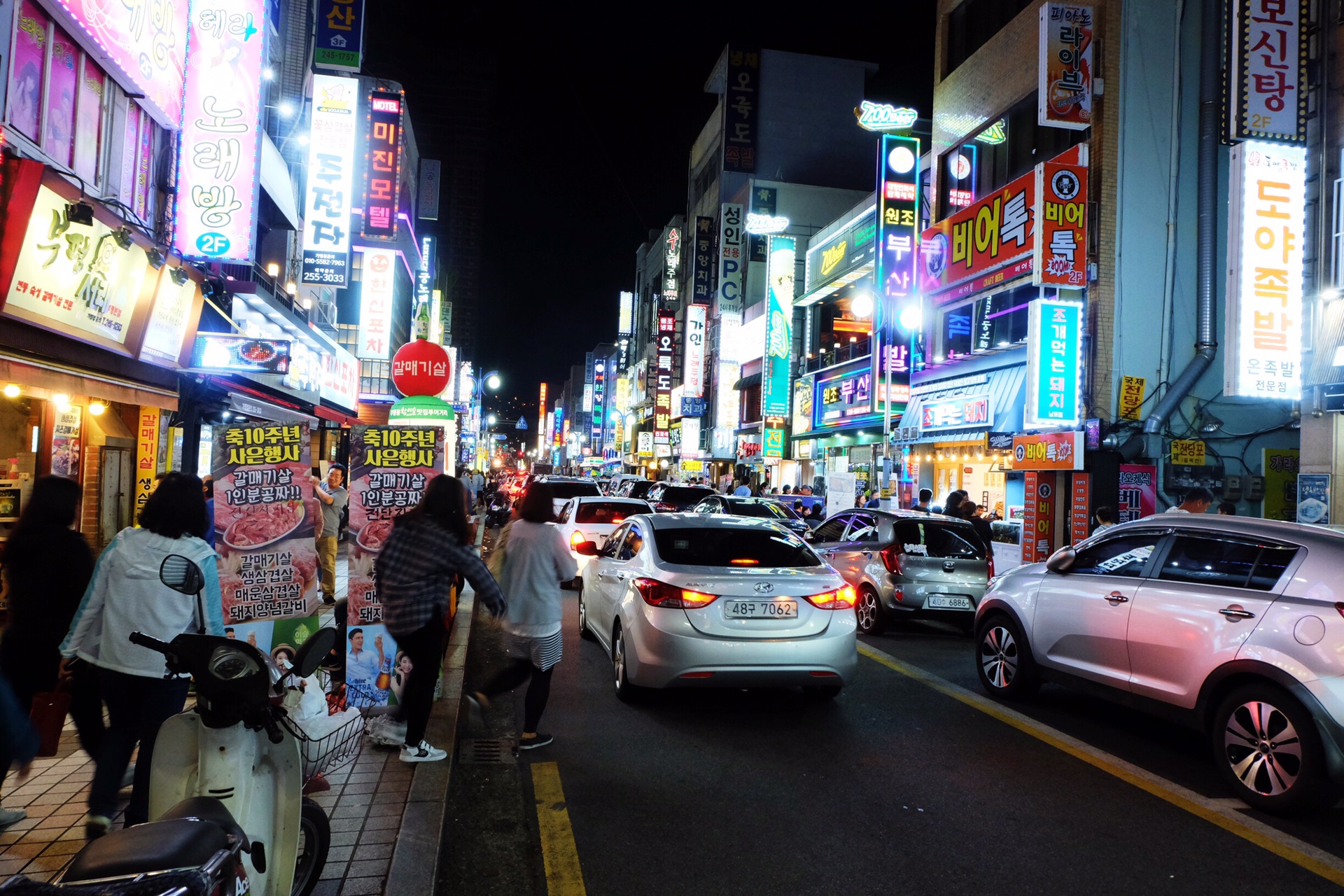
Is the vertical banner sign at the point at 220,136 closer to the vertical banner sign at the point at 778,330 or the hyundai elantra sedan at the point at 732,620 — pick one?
the hyundai elantra sedan at the point at 732,620

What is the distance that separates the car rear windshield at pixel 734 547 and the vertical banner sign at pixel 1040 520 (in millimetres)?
12206

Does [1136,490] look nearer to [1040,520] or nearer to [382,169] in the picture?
[1040,520]

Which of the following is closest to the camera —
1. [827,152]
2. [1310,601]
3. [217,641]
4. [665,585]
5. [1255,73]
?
[217,641]

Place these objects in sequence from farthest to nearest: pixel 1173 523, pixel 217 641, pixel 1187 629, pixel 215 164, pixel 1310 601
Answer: pixel 215 164
pixel 1173 523
pixel 1187 629
pixel 1310 601
pixel 217 641

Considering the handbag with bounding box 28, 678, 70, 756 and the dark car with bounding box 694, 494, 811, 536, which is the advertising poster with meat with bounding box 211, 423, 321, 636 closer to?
the handbag with bounding box 28, 678, 70, 756

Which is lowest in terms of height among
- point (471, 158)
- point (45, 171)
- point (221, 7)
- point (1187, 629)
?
point (1187, 629)

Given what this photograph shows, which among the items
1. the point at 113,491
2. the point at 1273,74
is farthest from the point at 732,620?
the point at 1273,74

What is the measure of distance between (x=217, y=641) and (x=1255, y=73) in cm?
1537

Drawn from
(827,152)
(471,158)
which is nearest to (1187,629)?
(827,152)

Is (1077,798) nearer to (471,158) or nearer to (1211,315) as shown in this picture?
(1211,315)

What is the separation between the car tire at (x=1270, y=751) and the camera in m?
4.77

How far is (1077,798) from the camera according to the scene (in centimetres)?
514

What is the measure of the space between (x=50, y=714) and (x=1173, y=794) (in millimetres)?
6495

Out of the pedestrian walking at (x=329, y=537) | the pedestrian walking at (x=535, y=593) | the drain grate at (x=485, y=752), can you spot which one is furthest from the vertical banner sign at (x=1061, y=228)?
the drain grate at (x=485, y=752)
